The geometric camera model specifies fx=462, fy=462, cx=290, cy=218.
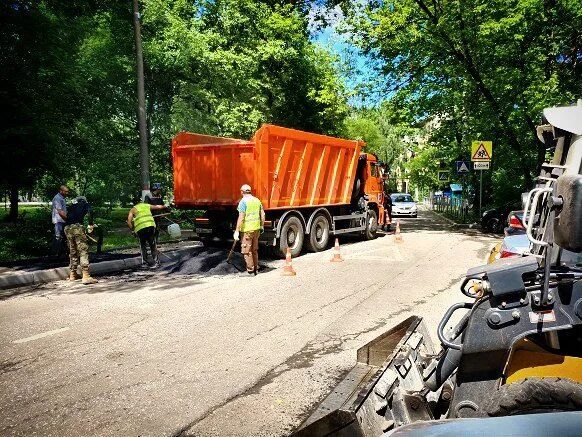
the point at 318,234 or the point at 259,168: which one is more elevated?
A: the point at 259,168

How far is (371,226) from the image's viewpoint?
15.7 m

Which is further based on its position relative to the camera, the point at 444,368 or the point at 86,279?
the point at 86,279

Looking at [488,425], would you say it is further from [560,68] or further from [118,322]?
[560,68]

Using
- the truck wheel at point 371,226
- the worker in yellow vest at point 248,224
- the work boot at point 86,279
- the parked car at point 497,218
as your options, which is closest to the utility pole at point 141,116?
the work boot at point 86,279

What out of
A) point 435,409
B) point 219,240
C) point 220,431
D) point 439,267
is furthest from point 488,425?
point 219,240

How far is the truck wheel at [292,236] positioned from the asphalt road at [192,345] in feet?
6.54

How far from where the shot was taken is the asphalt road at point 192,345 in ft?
11.7

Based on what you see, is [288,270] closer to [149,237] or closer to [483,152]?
[149,237]

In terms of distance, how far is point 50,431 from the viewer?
11.0 feet

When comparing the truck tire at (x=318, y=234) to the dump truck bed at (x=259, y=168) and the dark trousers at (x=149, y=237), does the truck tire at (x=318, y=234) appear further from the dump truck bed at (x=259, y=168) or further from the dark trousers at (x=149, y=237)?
the dark trousers at (x=149, y=237)

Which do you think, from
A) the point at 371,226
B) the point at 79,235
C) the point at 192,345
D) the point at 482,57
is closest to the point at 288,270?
the point at 79,235

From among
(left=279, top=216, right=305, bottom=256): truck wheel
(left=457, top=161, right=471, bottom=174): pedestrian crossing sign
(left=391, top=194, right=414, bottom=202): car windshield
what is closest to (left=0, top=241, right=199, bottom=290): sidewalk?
(left=279, top=216, right=305, bottom=256): truck wheel

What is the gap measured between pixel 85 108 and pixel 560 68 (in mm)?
17772

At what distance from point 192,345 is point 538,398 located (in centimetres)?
397
